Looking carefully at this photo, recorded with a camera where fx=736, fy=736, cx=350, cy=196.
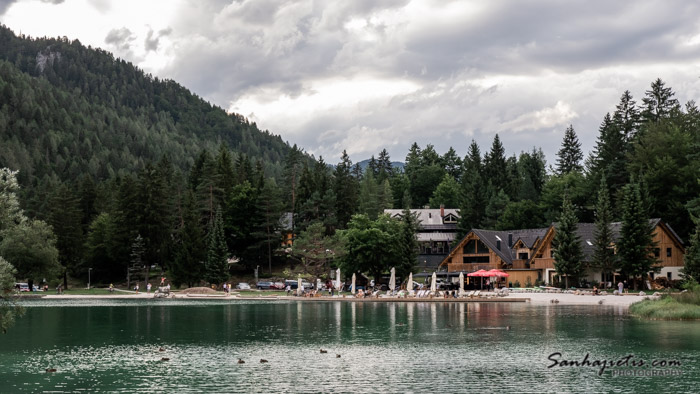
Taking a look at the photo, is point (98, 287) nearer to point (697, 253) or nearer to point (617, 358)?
point (697, 253)

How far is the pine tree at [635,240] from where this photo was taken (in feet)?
245

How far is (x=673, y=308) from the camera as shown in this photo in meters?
47.1

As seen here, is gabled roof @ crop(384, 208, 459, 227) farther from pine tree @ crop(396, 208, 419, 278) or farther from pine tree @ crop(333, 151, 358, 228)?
pine tree @ crop(396, 208, 419, 278)

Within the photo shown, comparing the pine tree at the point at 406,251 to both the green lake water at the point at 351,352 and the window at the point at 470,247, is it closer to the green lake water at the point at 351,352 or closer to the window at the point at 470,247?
the window at the point at 470,247

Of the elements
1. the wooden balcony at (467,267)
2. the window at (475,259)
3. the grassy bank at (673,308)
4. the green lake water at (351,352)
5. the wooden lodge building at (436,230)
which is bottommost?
the green lake water at (351,352)

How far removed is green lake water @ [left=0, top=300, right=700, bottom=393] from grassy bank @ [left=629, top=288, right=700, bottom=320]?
1507 millimetres

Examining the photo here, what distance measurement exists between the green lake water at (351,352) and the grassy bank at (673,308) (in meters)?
1.51

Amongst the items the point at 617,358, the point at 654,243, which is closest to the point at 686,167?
the point at 654,243

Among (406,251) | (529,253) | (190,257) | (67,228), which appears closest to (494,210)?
(529,253)

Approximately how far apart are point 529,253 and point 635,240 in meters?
21.0

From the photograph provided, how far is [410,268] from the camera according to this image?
290 feet

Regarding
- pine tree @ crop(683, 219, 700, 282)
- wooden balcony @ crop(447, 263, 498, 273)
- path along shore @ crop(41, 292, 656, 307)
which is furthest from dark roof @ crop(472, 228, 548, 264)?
pine tree @ crop(683, 219, 700, 282)

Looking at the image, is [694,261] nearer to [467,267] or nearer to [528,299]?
[528,299]

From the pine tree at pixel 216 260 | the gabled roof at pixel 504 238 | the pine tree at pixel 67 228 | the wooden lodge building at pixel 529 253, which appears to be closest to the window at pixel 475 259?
the wooden lodge building at pixel 529 253
